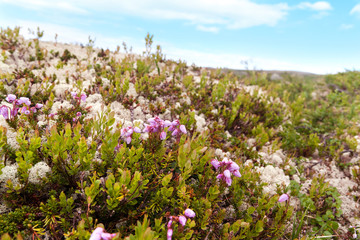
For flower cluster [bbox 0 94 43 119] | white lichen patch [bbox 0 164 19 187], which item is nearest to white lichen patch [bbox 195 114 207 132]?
flower cluster [bbox 0 94 43 119]

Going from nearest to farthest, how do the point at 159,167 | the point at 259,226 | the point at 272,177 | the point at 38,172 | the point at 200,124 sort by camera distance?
the point at 259,226 → the point at 38,172 → the point at 159,167 → the point at 272,177 → the point at 200,124

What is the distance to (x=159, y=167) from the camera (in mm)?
3248

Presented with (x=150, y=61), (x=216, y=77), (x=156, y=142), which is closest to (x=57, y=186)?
(x=156, y=142)

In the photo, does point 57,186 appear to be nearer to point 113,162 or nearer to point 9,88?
point 113,162

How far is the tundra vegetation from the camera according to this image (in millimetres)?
2541

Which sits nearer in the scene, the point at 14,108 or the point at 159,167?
the point at 159,167

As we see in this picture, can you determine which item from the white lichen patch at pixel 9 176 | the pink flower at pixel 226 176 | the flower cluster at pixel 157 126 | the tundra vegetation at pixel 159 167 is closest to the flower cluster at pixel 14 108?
the tundra vegetation at pixel 159 167

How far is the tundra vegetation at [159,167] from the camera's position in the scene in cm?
254

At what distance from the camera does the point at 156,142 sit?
336 cm

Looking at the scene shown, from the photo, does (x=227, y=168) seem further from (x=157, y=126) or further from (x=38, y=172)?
(x=38, y=172)

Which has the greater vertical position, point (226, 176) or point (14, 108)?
Answer: point (14, 108)

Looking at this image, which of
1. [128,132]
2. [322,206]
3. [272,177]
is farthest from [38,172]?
[322,206]

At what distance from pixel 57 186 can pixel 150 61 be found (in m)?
5.99

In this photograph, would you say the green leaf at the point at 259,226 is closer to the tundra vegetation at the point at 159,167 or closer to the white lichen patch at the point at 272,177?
the tundra vegetation at the point at 159,167
